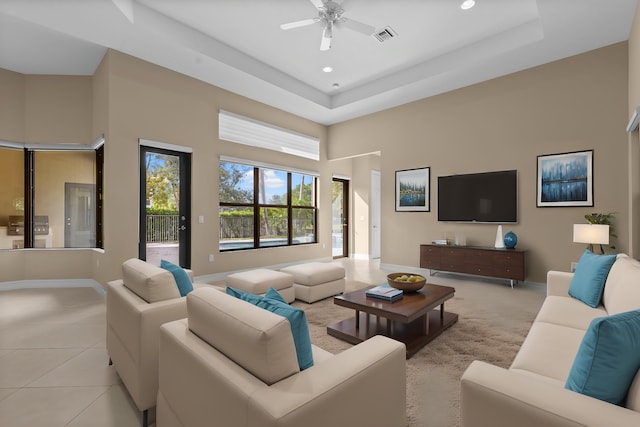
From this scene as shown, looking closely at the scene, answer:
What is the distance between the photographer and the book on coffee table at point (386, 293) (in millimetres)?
2799

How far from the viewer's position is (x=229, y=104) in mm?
5672

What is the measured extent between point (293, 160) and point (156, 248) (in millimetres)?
3306

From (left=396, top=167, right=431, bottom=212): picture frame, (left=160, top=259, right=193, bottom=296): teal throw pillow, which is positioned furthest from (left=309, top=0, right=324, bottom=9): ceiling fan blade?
(left=396, top=167, right=431, bottom=212): picture frame

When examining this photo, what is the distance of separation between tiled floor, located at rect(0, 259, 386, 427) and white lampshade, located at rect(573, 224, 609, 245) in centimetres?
466

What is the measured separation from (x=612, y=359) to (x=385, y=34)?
441cm

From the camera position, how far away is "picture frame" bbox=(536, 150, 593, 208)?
4328 mm

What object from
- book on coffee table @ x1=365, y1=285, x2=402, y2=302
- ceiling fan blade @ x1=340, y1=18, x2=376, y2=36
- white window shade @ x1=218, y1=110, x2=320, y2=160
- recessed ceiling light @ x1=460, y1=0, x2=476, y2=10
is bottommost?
book on coffee table @ x1=365, y1=285, x2=402, y2=302

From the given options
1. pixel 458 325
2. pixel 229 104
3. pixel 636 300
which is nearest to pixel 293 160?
pixel 229 104

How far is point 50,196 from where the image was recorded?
5.13 meters

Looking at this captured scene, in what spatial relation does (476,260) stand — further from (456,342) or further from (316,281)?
(316,281)

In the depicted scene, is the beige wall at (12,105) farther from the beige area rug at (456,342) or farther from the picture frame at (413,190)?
the picture frame at (413,190)

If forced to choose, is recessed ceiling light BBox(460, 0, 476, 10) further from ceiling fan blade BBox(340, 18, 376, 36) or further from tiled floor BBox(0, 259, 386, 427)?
tiled floor BBox(0, 259, 386, 427)

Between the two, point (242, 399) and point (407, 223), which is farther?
point (407, 223)

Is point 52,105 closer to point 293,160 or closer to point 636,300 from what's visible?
point 293,160
